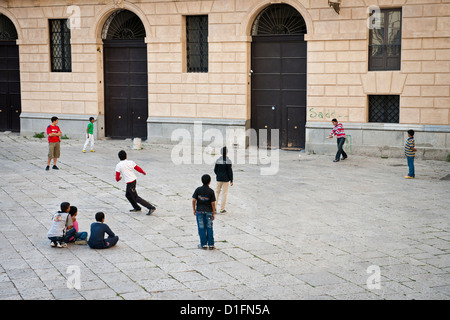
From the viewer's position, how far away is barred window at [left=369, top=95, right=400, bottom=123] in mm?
22125

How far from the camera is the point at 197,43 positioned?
2455 centimetres

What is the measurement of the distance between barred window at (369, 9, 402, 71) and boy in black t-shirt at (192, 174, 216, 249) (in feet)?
40.0

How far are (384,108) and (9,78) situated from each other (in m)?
15.9

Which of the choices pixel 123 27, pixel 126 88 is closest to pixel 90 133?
pixel 126 88

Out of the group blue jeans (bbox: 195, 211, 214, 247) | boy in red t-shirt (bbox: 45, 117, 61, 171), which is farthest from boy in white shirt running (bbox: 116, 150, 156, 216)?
boy in red t-shirt (bbox: 45, 117, 61, 171)

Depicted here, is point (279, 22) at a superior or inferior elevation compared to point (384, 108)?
superior

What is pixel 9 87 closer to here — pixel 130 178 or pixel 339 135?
pixel 339 135

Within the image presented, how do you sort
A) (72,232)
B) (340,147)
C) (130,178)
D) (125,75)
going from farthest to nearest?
(125,75), (340,147), (130,178), (72,232)

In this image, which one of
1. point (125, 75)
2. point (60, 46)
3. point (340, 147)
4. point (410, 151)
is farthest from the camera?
point (60, 46)

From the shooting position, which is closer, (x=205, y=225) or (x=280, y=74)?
(x=205, y=225)

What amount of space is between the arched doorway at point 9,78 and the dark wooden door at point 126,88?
4378mm

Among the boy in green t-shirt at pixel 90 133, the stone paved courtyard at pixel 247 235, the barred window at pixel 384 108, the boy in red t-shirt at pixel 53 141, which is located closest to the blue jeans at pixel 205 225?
the stone paved courtyard at pixel 247 235

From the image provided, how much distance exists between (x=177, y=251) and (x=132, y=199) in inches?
119

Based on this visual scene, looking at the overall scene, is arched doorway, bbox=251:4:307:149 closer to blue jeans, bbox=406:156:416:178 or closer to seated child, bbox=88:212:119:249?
blue jeans, bbox=406:156:416:178
